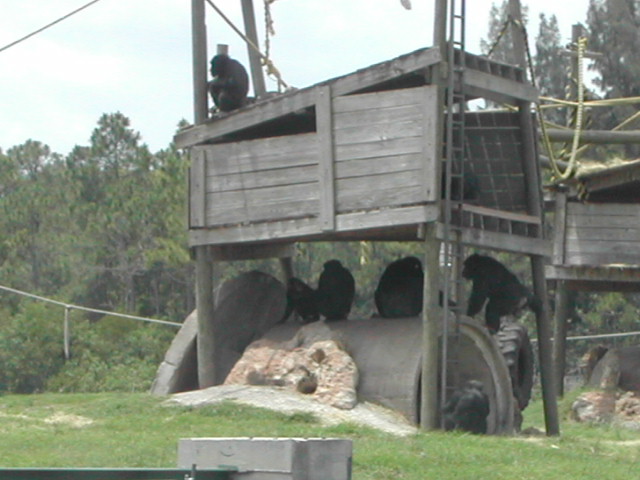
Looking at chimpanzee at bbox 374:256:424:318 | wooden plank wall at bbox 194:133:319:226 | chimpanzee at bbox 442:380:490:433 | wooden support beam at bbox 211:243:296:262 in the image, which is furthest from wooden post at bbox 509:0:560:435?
wooden support beam at bbox 211:243:296:262

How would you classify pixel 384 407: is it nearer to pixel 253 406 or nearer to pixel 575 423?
pixel 253 406

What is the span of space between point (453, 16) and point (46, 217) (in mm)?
31871

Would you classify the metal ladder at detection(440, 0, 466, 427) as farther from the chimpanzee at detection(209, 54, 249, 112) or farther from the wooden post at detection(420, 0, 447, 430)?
the chimpanzee at detection(209, 54, 249, 112)

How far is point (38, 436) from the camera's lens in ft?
43.0

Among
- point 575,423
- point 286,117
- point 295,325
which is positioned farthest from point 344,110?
point 575,423

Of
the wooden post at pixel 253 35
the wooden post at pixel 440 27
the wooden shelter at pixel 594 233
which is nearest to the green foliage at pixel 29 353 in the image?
the wooden shelter at pixel 594 233

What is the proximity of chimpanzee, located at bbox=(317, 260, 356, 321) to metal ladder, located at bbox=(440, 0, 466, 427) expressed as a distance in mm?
2058

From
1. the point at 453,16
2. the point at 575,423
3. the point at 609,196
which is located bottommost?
the point at 575,423

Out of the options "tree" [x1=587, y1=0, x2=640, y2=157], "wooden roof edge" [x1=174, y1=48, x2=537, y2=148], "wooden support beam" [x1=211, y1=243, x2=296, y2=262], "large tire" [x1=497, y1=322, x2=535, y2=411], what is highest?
"tree" [x1=587, y1=0, x2=640, y2=157]

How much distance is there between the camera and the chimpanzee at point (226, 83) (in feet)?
54.5

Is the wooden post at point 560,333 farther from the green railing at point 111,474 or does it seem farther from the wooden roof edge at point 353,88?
the green railing at point 111,474

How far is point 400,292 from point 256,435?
4.88 m

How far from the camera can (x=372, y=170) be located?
Answer: 15.1 meters

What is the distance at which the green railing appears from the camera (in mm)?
6148
